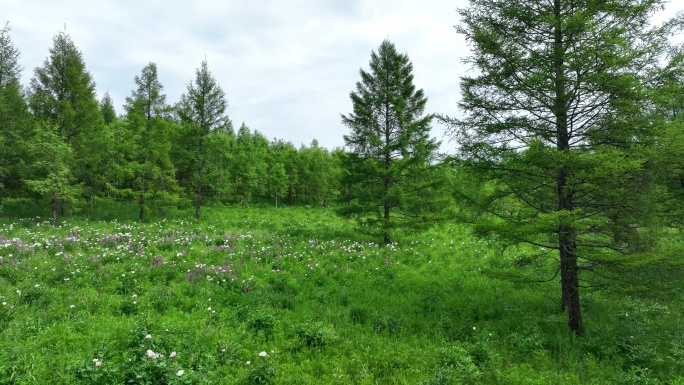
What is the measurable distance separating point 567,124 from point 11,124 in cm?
2856

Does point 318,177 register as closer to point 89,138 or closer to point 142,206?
point 142,206

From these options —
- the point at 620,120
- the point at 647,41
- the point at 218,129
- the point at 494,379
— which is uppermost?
the point at 218,129

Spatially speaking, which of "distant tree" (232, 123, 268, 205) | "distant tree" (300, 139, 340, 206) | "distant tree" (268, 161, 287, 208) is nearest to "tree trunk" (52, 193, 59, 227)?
"distant tree" (232, 123, 268, 205)

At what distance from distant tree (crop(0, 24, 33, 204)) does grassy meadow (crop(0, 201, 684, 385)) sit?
9.78 meters

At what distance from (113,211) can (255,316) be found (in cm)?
2066

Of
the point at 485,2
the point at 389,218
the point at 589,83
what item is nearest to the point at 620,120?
the point at 589,83

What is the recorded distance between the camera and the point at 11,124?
62.5 ft

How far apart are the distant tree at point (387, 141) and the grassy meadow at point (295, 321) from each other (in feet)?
11.0

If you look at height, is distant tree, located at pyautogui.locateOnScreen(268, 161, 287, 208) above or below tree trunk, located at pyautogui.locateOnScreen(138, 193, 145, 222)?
above

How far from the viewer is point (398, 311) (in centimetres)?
796

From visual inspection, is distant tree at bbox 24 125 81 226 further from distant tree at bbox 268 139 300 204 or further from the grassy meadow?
distant tree at bbox 268 139 300 204

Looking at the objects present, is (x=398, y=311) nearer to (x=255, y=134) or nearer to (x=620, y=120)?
(x=620, y=120)

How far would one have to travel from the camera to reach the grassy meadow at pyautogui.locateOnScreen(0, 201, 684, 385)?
5.05 metres

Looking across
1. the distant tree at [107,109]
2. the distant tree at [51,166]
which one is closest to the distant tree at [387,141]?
the distant tree at [51,166]
